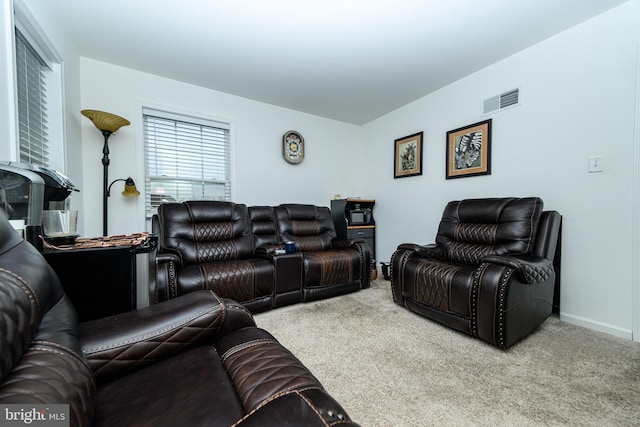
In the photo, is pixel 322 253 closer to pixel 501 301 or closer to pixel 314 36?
pixel 501 301

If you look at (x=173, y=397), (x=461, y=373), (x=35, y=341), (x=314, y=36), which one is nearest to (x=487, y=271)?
(x=461, y=373)

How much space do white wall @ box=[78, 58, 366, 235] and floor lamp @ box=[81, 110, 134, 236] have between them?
0.58 feet

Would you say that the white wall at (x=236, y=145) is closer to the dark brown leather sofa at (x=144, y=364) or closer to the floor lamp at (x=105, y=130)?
the floor lamp at (x=105, y=130)

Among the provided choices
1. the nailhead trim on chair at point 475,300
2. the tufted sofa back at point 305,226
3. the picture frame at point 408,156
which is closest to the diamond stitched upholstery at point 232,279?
the tufted sofa back at point 305,226

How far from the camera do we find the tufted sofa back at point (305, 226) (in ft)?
10.00

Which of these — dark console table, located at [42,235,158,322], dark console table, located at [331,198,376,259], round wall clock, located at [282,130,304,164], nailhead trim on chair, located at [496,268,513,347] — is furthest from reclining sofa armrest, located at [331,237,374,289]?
dark console table, located at [42,235,158,322]

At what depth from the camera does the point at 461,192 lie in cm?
289

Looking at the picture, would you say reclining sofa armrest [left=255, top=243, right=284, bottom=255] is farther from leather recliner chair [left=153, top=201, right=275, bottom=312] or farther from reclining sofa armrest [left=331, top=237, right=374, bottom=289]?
reclining sofa armrest [left=331, top=237, right=374, bottom=289]

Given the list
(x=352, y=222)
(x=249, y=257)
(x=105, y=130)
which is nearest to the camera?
(x=105, y=130)

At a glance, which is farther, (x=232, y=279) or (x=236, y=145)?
(x=236, y=145)

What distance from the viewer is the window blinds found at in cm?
161

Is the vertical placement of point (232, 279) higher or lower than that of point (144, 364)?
lower

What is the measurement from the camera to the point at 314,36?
7.17ft

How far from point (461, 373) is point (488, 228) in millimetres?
1322
